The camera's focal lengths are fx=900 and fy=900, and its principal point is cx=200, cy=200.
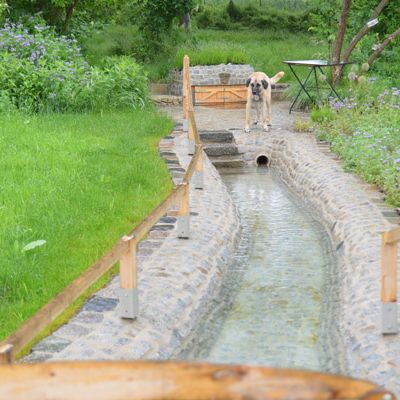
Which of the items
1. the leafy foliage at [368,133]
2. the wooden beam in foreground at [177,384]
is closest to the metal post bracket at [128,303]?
the wooden beam in foreground at [177,384]

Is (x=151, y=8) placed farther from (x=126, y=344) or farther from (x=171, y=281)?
(x=126, y=344)

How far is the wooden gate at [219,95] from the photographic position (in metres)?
21.0

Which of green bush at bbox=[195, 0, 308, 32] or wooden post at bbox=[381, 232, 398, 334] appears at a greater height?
green bush at bbox=[195, 0, 308, 32]

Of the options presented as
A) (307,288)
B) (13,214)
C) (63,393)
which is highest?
(63,393)

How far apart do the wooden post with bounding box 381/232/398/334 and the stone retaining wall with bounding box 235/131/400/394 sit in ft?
0.37

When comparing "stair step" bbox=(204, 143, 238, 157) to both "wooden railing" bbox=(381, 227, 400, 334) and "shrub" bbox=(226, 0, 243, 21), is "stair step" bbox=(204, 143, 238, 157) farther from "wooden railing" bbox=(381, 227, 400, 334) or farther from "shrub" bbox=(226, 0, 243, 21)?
"shrub" bbox=(226, 0, 243, 21)

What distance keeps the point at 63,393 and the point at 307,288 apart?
660cm

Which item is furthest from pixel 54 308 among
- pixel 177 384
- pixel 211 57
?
pixel 211 57

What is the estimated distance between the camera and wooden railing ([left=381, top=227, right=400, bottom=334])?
21.7 feet

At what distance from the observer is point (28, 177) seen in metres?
11.1

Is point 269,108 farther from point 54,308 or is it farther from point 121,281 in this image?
point 54,308

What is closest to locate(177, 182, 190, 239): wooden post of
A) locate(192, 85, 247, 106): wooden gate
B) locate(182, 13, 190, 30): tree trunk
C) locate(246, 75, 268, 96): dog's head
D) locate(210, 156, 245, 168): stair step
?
locate(210, 156, 245, 168): stair step

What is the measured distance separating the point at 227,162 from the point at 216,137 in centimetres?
84

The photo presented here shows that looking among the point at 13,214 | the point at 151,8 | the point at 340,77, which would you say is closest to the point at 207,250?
the point at 13,214
